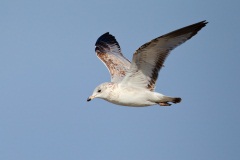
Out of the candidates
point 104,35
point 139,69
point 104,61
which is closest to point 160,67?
point 139,69

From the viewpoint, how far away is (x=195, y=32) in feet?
44.5

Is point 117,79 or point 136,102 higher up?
point 117,79

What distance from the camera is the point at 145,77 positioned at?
1495 centimetres

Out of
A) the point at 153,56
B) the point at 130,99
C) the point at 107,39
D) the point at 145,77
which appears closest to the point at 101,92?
the point at 130,99

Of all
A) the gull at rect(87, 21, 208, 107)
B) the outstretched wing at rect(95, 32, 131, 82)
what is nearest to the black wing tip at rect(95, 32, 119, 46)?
the outstretched wing at rect(95, 32, 131, 82)

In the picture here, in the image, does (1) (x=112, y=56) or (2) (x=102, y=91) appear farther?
(1) (x=112, y=56)

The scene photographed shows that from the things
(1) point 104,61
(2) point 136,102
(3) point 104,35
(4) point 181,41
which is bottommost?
(2) point 136,102

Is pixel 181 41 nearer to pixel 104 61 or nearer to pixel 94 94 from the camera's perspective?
pixel 94 94

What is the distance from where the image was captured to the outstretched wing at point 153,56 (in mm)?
13664

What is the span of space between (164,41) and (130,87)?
5.89ft

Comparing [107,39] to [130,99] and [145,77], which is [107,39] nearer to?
[145,77]

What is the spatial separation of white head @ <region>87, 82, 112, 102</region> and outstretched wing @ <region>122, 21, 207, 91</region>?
0.46m

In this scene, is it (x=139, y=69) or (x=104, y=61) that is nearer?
(x=139, y=69)

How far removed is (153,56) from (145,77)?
820mm
